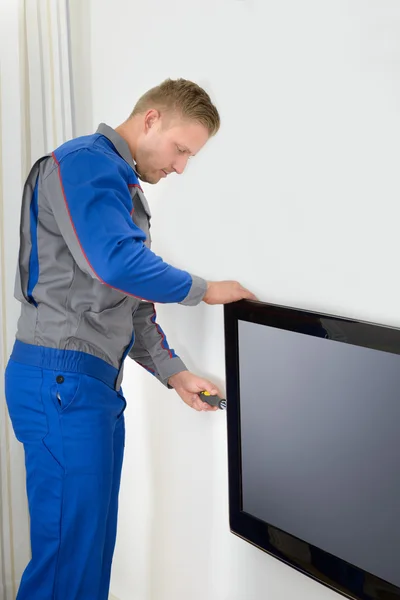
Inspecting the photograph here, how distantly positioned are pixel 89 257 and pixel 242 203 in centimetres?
46

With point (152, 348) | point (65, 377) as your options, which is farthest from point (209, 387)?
point (65, 377)

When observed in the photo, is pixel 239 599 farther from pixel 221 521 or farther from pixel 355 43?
pixel 355 43

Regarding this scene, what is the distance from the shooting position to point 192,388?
1.89 m

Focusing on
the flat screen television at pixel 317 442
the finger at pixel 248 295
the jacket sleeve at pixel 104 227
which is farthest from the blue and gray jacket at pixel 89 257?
the flat screen television at pixel 317 442

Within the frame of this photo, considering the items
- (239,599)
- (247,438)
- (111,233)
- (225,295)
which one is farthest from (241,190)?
(239,599)

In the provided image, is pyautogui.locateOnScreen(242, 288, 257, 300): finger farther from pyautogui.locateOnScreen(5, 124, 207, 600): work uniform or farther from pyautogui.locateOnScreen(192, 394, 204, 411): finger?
pyautogui.locateOnScreen(192, 394, 204, 411): finger

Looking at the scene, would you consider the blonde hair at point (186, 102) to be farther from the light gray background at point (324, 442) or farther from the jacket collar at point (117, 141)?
the light gray background at point (324, 442)

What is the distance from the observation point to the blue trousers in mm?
1655

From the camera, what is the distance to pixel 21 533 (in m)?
2.26

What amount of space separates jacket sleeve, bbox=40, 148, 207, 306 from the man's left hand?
0.38m

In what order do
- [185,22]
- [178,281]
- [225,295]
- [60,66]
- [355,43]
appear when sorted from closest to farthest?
→ [355,43]
[178,281]
[225,295]
[185,22]
[60,66]

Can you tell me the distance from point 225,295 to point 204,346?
12.0 inches

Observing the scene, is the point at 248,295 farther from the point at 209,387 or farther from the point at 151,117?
the point at 151,117

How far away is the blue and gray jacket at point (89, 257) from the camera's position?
1.49 meters
